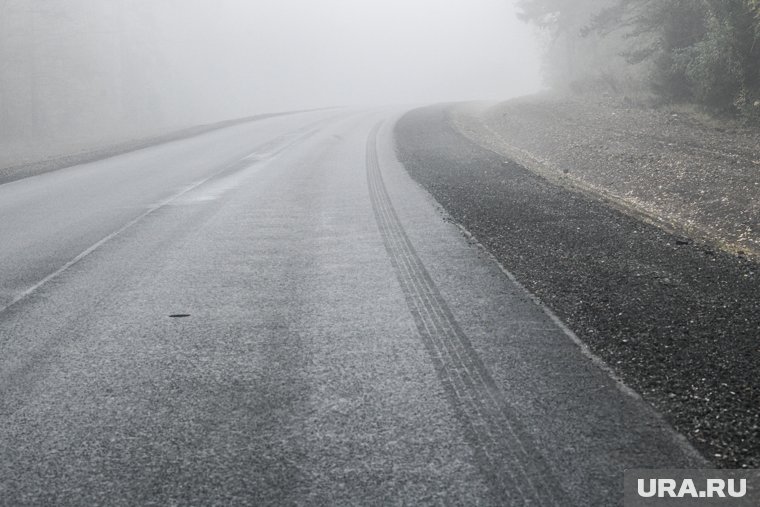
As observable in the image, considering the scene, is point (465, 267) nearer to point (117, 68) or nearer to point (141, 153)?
point (141, 153)

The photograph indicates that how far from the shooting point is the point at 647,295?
17.2 feet

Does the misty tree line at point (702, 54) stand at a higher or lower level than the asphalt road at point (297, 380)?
higher

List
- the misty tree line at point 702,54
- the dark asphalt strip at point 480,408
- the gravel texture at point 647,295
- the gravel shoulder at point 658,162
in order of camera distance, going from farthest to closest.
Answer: the misty tree line at point 702,54
the gravel shoulder at point 658,162
the gravel texture at point 647,295
the dark asphalt strip at point 480,408

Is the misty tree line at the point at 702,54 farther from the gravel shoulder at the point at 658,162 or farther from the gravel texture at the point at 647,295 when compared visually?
the gravel texture at the point at 647,295

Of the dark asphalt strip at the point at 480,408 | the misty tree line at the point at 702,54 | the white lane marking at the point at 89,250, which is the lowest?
the dark asphalt strip at the point at 480,408

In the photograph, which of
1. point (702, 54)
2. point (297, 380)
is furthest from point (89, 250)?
point (702, 54)

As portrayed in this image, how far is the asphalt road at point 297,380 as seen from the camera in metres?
2.87

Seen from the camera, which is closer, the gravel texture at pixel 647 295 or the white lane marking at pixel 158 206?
the gravel texture at pixel 647 295

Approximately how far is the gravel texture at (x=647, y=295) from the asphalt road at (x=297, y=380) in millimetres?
208

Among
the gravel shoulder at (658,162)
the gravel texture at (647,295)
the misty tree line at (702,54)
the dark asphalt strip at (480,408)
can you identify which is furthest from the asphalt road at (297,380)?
the misty tree line at (702,54)

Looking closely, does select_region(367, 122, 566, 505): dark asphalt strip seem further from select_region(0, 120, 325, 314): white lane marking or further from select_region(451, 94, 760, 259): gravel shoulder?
select_region(451, 94, 760, 259): gravel shoulder

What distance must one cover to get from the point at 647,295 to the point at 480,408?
2.56 meters

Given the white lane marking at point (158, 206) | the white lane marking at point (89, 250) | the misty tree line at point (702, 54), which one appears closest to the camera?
the white lane marking at point (89, 250)

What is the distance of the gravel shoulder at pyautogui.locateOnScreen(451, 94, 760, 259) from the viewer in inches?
328
